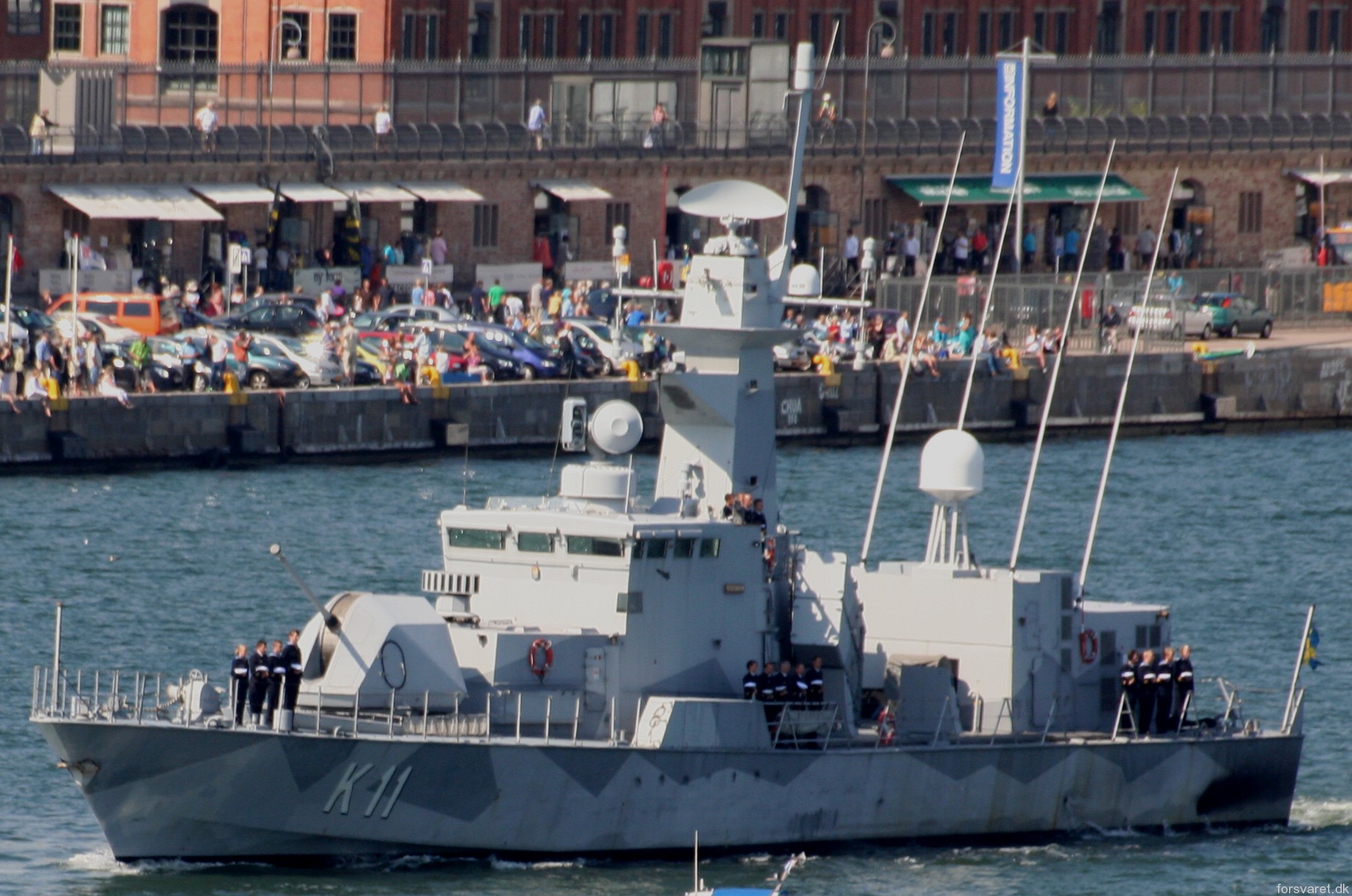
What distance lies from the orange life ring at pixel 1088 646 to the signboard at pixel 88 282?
39414 mm

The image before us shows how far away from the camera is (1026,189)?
90688mm

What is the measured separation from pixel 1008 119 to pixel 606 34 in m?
17.7

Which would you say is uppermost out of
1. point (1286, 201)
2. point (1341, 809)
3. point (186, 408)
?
point (1286, 201)

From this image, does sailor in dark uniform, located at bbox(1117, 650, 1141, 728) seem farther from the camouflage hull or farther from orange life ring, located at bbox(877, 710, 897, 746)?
orange life ring, located at bbox(877, 710, 897, 746)

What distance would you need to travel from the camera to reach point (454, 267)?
82.6 metres

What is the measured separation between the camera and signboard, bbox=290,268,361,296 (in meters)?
75.1

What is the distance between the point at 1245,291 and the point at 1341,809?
44.8 metres

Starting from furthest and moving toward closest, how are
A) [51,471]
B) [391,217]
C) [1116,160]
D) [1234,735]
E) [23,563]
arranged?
[1116,160]
[391,217]
[51,471]
[23,563]
[1234,735]

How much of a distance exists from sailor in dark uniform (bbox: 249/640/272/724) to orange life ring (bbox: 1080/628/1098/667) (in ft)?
35.8

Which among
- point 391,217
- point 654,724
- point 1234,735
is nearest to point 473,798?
point 654,724

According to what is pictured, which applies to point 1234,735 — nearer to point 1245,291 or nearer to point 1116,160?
point 1245,291

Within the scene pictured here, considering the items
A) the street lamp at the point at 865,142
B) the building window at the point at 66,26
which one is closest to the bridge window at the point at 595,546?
the street lamp at the point at 865,142

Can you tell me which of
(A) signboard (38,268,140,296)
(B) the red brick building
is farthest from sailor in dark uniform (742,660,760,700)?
(B) the red brick building

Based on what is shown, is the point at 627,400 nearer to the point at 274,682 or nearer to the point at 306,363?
the point at 306,363
